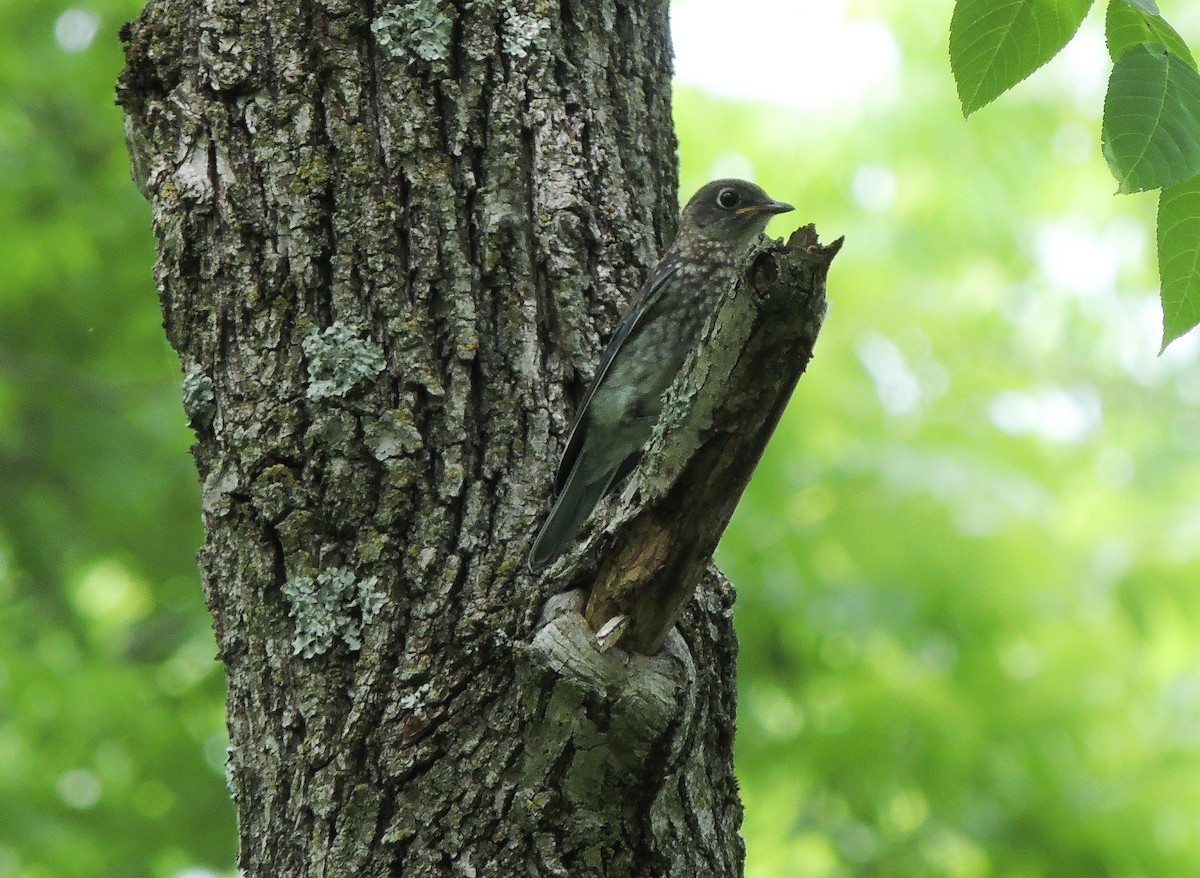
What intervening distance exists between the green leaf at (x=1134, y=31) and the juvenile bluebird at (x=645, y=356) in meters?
0.74

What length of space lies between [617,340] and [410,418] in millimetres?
540

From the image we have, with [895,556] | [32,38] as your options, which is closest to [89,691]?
[32,38]

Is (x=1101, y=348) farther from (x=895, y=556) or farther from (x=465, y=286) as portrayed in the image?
(x=465, y=286)

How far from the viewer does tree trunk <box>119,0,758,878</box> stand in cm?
207

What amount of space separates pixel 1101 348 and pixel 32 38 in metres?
7.74

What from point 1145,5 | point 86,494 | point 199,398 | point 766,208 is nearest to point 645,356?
point 766,208

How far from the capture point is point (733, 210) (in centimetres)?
355

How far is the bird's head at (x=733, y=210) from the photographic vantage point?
3.43 metres

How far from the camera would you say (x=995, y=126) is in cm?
734

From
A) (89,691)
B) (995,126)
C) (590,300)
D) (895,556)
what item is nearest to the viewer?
(590,300)

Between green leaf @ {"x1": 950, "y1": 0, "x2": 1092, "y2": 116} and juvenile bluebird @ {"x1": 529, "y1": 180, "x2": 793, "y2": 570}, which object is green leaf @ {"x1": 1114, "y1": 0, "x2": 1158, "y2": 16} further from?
juvenile bluebird @ {"x1": 529, "y1": 180, "x2": 793, "y2": 570}

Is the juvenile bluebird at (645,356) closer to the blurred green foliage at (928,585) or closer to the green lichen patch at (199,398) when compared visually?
the green lichen patch at (199,398)

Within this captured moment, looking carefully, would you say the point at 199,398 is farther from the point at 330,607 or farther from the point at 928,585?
the point at 928,585

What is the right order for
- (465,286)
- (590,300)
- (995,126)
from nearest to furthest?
(465,286)
(590,300)
(995,126)
